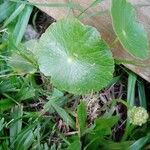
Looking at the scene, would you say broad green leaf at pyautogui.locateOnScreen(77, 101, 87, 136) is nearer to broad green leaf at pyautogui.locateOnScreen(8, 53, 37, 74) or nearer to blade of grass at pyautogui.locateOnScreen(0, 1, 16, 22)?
broad green leaf at pyautogui.locateOnScreen(8, 53, 37, 74)

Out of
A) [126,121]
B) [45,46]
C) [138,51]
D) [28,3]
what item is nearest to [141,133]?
[126,121]

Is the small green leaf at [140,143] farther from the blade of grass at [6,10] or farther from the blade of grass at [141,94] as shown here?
the blade of grass at [6,10]

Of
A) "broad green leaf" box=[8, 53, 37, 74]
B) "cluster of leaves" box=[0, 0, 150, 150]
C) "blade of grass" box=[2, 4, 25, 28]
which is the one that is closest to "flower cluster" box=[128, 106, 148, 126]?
"cluster of leaves" box=[0, 0, 150, 150]

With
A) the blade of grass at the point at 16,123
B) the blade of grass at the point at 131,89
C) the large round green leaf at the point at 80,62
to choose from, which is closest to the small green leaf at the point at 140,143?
the blade of grass at the point at 131,89

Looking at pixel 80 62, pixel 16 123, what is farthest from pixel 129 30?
pixel 16 123

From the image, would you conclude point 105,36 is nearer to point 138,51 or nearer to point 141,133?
point 138,51

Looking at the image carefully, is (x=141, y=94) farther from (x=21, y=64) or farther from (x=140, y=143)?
(x=21, y=64)

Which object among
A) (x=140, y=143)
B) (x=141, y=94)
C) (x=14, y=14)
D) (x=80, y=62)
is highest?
(x=14, y=14)
